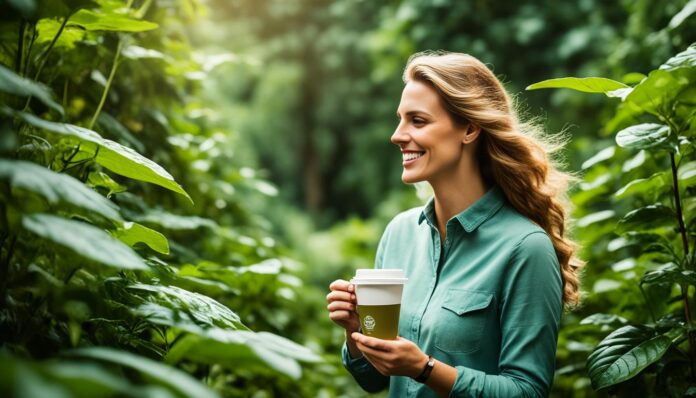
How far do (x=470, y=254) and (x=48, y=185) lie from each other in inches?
56.8

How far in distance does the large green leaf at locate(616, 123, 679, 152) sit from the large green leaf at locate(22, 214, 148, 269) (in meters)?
1.44

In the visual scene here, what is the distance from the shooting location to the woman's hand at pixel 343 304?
1889 millimetres

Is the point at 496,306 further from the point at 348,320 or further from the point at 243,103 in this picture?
the point at 243,103

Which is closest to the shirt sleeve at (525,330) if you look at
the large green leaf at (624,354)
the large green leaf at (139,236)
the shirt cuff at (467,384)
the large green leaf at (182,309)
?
the shirt cuff at (467,384)

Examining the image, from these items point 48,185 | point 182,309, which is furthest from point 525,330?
point 48,185

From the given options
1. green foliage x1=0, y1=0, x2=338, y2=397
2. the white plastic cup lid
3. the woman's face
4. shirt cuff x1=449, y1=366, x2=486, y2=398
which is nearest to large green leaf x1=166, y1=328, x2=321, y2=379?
green foliage x1=0, y1=0, x2=338, y2=397

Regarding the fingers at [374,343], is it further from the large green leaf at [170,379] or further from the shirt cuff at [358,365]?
the large green leaf at [170,379]

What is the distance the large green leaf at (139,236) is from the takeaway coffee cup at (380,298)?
0.53 m

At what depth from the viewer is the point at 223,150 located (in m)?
3.86

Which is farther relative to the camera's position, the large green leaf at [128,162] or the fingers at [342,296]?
the fingers at [342,296]

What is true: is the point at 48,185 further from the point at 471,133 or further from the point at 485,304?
the point at 471,133

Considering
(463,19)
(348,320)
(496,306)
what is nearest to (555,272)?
(496,306)

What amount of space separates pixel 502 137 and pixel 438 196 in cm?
31

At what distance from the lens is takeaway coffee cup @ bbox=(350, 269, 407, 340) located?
5.39 feet
